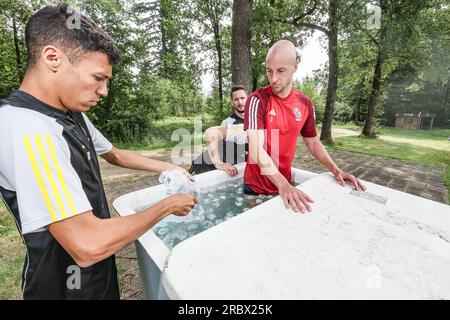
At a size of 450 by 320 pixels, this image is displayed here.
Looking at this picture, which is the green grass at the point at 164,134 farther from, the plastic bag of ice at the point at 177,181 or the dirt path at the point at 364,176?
the plastic bag of ice at the point at 177,181

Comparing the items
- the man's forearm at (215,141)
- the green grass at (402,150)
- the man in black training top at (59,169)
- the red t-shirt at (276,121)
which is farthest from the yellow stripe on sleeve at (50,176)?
the green grass at (402,150)

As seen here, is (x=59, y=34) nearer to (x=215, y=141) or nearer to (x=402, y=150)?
(x=215, y=141)

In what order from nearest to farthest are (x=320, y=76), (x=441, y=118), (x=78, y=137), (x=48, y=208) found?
(x=48, y=208) → (x=78, y=137) → (x=320, y=76) → (x=441, y=118)

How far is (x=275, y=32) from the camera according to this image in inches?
264

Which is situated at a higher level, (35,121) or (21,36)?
(21,36)

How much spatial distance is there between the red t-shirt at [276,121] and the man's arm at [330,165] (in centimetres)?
19

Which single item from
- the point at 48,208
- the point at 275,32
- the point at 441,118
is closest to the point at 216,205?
the point at 48,208

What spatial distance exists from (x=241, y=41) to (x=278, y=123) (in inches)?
131

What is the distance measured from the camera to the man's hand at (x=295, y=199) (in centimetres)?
142

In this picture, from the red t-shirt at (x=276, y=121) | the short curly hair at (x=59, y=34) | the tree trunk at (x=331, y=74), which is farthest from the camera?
the tree trunk at (x=331, y=74)

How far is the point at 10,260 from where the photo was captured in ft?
7.04

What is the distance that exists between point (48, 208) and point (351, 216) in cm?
151

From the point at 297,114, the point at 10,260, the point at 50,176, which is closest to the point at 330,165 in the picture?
the point at 297,114
